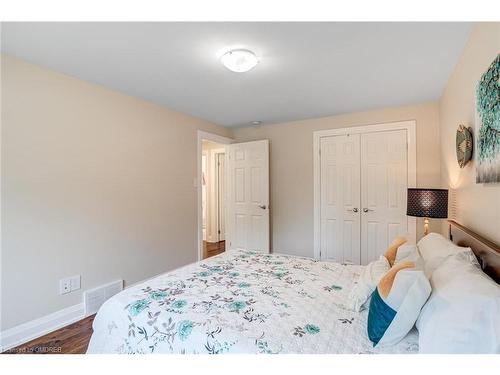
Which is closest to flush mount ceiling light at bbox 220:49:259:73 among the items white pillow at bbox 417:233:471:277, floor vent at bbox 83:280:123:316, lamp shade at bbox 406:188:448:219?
white pillow at bbox 417:233:471:277

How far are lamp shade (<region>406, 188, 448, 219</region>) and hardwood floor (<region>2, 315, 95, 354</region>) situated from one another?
9.85 ft

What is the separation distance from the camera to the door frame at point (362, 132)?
324 cm

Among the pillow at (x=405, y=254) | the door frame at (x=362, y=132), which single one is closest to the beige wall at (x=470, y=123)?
the pillow at (x=405, y=254)

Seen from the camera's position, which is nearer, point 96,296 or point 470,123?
point 470,123

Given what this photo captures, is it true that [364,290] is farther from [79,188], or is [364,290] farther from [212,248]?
[212,248]

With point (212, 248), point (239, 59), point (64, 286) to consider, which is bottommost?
point (212, 248)

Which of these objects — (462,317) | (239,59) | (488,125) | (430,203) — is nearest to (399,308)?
(462,317)

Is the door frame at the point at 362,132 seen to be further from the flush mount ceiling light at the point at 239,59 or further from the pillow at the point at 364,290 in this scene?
the pillow at the point at 364,290

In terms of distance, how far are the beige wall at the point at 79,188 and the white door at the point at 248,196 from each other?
1.12 metres

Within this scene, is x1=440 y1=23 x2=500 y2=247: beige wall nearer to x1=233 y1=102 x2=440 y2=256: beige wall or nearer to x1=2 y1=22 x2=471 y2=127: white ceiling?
x1=2 y1=22 x2=471 y2=127: white ceiling

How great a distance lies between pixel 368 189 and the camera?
3.51 m

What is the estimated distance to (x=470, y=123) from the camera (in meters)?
1.83

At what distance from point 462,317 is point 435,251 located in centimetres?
74
